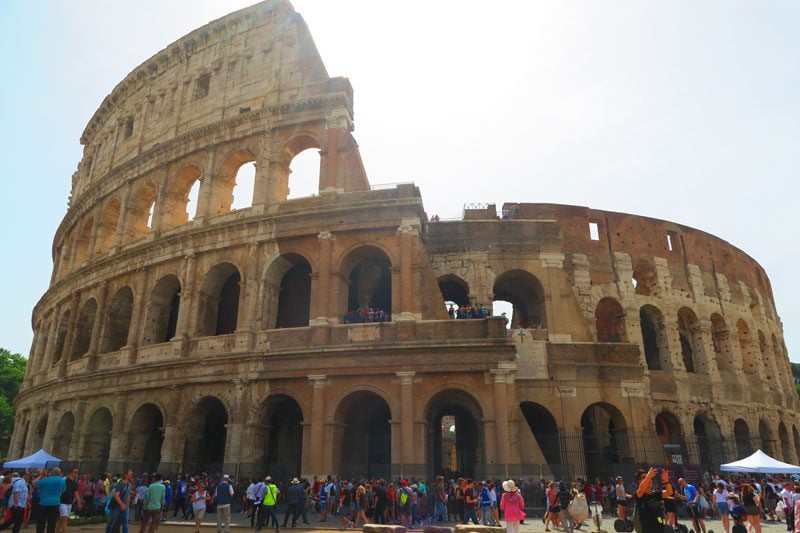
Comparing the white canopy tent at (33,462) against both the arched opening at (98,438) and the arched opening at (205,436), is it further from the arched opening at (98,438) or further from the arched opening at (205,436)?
the arched opening at (205,436)

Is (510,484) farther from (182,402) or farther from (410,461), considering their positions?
(182,402)

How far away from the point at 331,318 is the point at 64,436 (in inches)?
524

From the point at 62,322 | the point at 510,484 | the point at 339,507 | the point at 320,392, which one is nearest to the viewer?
the point at 510,484

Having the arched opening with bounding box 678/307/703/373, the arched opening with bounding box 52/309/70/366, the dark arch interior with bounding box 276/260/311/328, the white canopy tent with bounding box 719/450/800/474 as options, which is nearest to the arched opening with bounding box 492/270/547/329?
the white canopy tent with bounding box 719/450/800/474

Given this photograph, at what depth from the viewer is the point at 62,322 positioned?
2439 cm

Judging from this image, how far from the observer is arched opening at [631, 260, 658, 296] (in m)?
23.7

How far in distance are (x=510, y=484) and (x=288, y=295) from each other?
1245cm

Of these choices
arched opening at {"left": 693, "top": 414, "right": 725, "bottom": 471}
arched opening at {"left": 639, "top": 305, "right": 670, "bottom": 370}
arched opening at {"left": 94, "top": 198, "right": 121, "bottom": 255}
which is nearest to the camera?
arched opening at {"left": 693, "top": 414, "right": 725, "bottom": 471}

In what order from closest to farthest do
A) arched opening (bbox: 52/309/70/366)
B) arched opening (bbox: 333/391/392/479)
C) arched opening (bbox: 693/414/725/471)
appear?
arched opening (bbox: 333/391/392/479) → arched opening (bbox: 693/414/725/471) → arched opening (bbox: 52/309/70/366)

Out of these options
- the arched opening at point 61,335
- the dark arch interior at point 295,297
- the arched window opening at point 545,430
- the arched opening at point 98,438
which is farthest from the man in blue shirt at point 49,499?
the arched opening at point 61,335

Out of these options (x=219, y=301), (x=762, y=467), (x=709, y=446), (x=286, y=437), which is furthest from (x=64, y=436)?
(x=709, y=446)

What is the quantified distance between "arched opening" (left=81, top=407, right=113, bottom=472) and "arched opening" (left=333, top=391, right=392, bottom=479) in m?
9.70

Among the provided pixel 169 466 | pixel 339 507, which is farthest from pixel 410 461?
pixel 169 466

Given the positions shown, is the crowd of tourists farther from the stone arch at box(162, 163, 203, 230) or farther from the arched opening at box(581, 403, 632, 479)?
the stone arch at box(162, 163, 203, 230)
